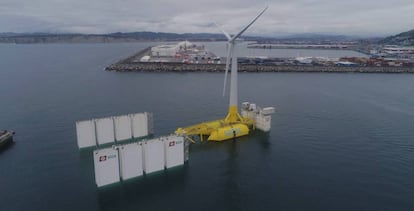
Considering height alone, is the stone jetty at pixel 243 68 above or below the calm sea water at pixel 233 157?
above

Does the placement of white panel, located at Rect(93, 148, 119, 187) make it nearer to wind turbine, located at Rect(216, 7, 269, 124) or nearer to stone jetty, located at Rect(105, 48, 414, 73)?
wind turbine, located at Rect(216, 7, 269, 124)

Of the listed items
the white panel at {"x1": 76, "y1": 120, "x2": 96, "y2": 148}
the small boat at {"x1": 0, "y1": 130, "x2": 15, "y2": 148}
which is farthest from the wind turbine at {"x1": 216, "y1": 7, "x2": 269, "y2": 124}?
the small boat at {"x1": 0, "y1": 130, "x2": 15, "y2": 148}

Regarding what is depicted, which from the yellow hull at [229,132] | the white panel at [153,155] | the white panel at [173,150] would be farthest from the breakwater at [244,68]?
the white panel at [153,155]

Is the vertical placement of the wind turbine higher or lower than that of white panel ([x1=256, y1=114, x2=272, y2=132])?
higher

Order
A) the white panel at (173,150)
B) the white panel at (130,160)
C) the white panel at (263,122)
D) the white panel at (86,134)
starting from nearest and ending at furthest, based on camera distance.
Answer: the white panel at (130,160) → the white panel at (173,150) → the white panel at (86,134) → the white panel at (263,122)

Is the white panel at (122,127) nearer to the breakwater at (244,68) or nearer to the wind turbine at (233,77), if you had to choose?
the wind turbine at (233,77)

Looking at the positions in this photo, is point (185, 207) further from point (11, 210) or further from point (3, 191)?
point (3, 191)

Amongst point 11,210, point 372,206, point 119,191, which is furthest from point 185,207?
point 372,206
